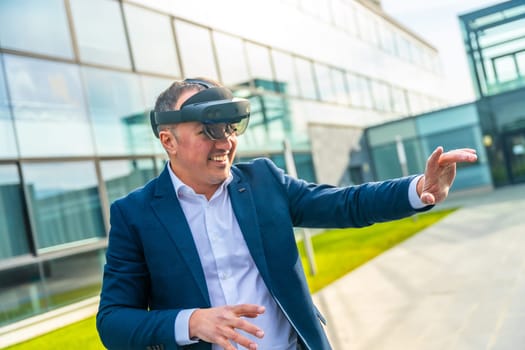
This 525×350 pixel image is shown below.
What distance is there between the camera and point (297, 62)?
63.6 ft

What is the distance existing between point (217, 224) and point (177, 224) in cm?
15

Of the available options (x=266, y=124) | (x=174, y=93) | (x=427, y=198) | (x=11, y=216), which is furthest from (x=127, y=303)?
(x=266, y=124)

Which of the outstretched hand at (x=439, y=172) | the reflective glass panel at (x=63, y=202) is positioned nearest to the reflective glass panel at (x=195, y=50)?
the reflective glass panel at (x=63, y=202)

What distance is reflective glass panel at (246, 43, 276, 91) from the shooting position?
16688 mm

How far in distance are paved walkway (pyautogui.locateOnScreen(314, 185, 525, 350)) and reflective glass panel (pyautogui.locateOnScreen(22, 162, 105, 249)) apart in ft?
16.3

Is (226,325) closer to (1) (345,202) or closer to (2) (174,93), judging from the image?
(1) (345,202)

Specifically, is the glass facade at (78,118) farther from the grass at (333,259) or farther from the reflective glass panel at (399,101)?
the reflective glass panel at (399,101)

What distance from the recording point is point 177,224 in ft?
6.69

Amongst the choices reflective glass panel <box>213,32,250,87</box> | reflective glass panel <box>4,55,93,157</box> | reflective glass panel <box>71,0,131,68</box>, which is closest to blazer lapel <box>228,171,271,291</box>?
reflective glass panel <box>4,55,93,157</box>

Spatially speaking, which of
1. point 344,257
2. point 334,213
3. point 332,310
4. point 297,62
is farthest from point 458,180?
point 334,213

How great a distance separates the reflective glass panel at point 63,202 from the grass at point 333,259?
1963 mm

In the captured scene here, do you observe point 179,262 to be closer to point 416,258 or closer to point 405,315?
point 405,315

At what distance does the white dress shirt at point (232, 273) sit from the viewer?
6.62 ft

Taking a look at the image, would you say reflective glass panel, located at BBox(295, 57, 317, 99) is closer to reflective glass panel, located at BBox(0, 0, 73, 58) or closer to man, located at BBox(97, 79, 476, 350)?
reflective glass panel, located at BBox(0, 0, 73, 58)
